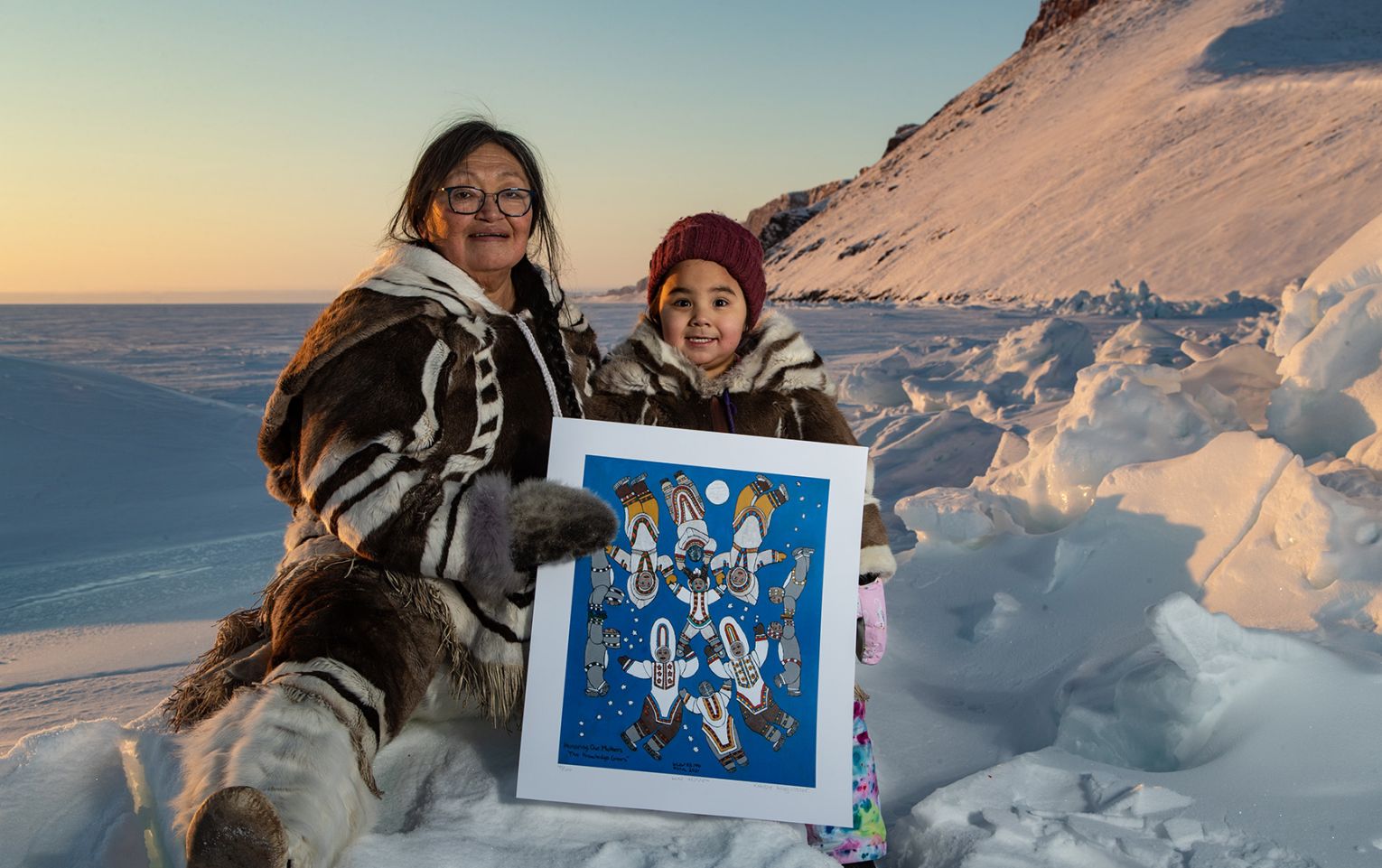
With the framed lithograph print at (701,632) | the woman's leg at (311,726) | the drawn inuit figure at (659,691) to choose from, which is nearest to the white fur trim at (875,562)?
the framed lithograph print at (701,632)

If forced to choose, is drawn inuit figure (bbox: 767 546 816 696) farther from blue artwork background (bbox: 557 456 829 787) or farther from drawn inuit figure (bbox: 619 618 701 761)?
drawn inuit figure (bbox: 619 618 701 761)

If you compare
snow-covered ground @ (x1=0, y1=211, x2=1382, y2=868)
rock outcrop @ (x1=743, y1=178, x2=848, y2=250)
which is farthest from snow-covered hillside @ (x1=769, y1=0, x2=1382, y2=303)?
rock outcrop @ (x1=743, y1=178, x2=848, y2=250)

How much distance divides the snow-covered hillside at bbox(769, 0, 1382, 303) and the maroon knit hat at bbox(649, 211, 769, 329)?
18.6 m

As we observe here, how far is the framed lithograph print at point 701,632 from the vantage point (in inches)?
67.9

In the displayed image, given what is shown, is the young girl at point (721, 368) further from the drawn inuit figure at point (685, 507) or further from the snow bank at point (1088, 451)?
the snow bank at point (1088, 451)

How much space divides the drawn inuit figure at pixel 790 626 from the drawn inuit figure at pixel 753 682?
3 cm

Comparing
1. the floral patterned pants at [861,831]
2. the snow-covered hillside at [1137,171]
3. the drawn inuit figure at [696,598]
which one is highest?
the snow-covered hillside at [1137,171]

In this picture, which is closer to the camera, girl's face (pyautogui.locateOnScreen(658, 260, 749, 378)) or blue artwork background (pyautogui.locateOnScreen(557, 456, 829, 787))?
blue artwork background (pyautogui.locateOnScreen(557, 456, 829, 787))

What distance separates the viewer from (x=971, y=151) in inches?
1885

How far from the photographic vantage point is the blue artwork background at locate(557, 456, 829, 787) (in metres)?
1.73

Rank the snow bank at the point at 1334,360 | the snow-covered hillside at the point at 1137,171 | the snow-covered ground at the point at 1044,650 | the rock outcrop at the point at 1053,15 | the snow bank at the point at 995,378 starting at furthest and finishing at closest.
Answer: the rock outcrop at the point at 1053,15 → the snow-covered hillside at the point at 1137,171 → the snow bank at the point at 995,378 → the snow bank at the point at 1334,360 → the snow-covered ground at the point at 1044,650

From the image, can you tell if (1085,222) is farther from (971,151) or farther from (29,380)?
(29,380)

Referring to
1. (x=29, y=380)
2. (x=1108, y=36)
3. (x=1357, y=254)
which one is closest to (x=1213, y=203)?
(x=1357, y=254)

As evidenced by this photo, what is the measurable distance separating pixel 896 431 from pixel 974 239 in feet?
97.4
